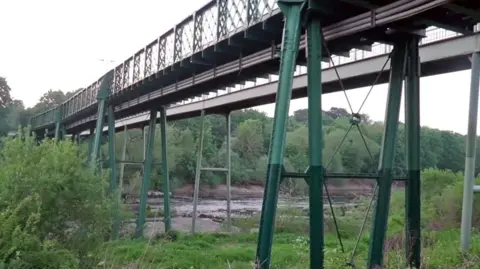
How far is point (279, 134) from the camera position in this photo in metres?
8.27

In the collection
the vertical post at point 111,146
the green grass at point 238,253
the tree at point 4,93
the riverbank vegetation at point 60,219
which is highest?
the tree at point 4,93

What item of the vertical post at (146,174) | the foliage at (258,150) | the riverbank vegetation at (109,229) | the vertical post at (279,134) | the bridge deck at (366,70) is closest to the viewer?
the riverbank vegetation at (109,229)

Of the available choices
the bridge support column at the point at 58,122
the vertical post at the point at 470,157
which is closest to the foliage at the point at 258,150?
the bridge support column at the point at 58,122

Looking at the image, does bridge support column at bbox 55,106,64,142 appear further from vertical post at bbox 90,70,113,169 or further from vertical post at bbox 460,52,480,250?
vertical post at bbox 460,52,480,250

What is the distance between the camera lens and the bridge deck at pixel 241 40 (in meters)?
8.20

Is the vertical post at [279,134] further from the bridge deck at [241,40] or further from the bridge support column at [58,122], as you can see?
the bridge support column at [58,122]

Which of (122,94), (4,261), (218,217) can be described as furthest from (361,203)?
(4,261)

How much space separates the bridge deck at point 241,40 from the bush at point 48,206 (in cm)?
447

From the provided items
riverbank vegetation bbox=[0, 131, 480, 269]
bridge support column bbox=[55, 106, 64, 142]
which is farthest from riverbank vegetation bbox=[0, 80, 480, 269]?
bridge support column bbox=[55, 106, 64, 142]

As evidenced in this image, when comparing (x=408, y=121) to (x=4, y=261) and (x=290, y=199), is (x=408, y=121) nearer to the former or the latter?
(x=4, y=261)

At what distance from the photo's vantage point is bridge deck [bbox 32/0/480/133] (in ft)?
26.9

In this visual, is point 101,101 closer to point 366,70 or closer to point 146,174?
point 146,174

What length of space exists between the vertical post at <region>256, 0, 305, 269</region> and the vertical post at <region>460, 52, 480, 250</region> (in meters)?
3.65

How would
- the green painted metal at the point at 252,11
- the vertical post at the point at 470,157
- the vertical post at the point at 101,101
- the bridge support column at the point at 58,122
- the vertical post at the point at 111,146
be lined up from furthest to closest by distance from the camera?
the bridge support column at the point at 58,122
the vertical post at the point at 101,101
the vertical post at the point at 111,146
the green painted metal at the point at 252,11
the vertical post at the point at 470,157
